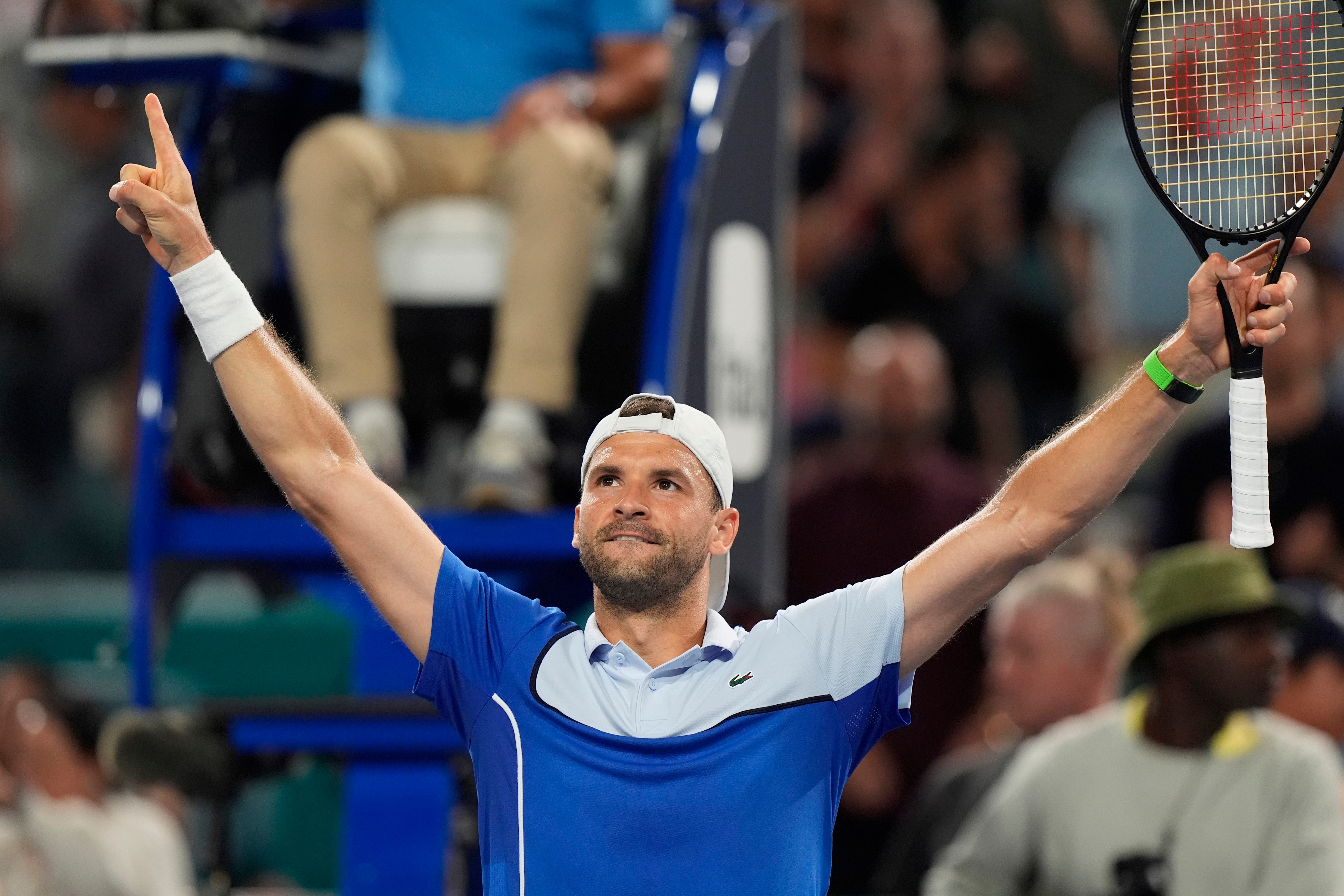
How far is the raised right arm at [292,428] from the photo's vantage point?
2.88m

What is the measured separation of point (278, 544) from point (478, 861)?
0.88 metres

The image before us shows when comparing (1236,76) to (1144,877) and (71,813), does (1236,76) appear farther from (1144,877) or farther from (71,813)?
(71,813)

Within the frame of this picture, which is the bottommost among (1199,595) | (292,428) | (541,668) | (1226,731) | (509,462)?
(1226,731)

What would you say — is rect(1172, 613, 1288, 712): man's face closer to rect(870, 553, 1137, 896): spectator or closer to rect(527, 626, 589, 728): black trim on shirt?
rect(870, 553, 1137, 896): spectator

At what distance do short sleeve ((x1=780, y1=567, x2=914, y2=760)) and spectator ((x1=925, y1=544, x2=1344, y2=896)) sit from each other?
187 cm

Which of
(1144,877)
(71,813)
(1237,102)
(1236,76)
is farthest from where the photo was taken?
(71,813)

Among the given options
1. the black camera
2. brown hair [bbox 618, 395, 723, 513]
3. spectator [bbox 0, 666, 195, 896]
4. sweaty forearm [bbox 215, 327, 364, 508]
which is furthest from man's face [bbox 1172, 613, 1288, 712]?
spectator [bbox 0, 666, 195, 896]

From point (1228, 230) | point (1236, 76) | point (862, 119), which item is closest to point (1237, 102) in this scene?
point (1236, 76)

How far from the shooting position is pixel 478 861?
4461 millimetres

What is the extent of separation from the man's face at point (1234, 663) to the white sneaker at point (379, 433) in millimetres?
1958

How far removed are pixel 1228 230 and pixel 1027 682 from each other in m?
2.68

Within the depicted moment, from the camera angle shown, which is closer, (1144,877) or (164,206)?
(164,206)

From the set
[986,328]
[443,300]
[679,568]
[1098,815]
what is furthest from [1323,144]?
[679,568]

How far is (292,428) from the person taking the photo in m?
2.92
